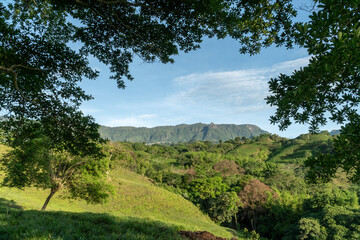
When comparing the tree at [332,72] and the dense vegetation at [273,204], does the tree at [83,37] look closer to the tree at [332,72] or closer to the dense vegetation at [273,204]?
the tree at [332,72]

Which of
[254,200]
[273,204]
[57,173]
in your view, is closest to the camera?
[57,173]

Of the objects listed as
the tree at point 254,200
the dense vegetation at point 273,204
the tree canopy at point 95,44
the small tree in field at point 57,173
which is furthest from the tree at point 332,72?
the tree at point 254,200

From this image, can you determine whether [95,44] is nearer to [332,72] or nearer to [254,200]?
[332,72]

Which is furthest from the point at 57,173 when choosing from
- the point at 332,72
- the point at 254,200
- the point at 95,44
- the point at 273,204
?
the point at 273,204

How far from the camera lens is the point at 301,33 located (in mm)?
2574

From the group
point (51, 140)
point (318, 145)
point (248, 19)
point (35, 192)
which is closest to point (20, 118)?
point (51, 140)

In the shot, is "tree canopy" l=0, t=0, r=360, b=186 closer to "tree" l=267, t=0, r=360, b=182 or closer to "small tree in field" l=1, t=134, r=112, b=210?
"tree" l=267, t=0, r=360, b=182

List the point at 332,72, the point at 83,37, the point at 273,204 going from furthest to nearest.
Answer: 1. the point at 273,204
2. the point at 83,37
3. the point at 332,72

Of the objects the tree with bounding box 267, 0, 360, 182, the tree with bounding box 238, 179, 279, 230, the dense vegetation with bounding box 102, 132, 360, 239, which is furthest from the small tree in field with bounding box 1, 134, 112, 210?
the tree with bounding box 238, 179, 279, 230

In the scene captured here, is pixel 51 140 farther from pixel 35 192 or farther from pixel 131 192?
pixel 131 192

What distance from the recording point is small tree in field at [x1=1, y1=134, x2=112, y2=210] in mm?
12219

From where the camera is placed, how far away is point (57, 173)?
1508cm

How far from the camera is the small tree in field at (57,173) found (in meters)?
12.2

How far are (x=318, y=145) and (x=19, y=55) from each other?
149455mm
